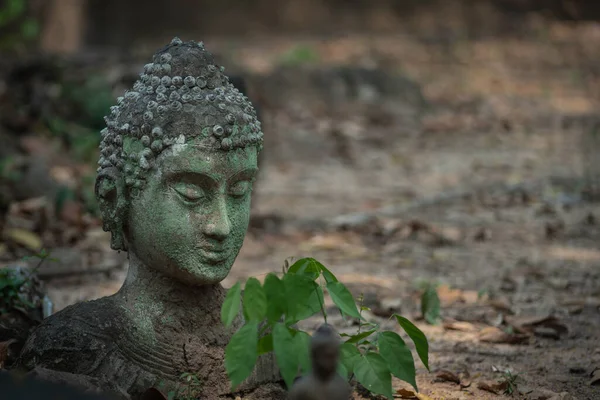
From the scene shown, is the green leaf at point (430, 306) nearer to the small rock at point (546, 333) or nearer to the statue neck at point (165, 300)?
the small rock at point (546, 333)

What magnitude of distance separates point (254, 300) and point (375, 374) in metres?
0.57

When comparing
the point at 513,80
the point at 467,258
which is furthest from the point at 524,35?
the point at 467,258

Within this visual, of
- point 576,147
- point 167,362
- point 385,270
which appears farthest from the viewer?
point 576,147

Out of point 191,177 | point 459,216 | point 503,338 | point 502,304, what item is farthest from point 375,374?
point 459,216

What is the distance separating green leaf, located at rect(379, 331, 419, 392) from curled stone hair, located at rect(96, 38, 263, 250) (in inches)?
33.8

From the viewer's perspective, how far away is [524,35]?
1612 cm

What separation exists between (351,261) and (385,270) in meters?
0.29

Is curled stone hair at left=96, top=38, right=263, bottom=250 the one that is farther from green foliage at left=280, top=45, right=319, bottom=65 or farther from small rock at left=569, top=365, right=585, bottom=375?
green foliage at left=280, top=45, right=319, bottom=65

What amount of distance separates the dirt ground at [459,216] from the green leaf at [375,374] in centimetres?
66

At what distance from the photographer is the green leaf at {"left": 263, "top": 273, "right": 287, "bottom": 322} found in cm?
274

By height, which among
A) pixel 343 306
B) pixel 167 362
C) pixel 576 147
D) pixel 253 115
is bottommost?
pixel 576 147

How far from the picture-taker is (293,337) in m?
2.78

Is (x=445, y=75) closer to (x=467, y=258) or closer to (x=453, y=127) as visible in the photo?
(x=453, y=127)

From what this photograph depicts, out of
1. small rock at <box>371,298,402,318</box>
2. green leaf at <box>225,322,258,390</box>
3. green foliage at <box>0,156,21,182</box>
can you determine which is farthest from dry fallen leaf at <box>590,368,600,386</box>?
green foliage at <box>0,156,21,182</box>
